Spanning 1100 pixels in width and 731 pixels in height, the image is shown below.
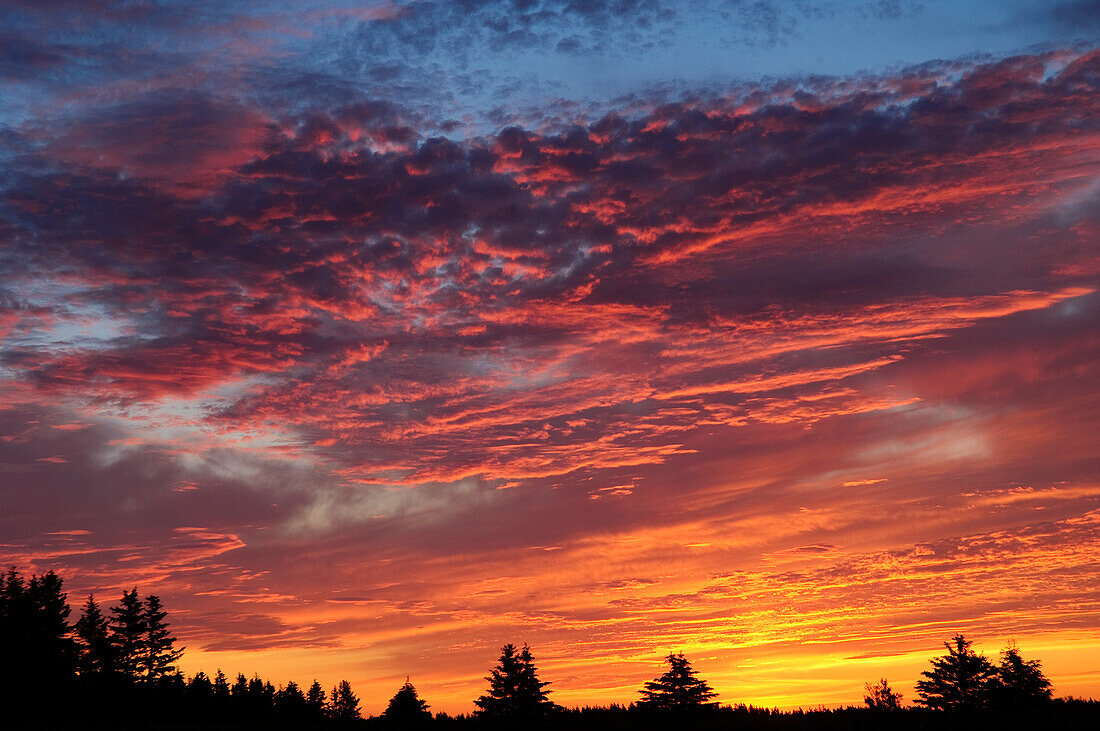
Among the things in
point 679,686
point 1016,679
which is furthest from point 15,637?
point 1016,679

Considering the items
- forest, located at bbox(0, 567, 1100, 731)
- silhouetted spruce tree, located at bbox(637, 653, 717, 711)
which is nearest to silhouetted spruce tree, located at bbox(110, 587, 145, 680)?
forest, located at bbox(0, 567, 1100, 731)

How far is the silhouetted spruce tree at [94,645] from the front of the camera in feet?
273

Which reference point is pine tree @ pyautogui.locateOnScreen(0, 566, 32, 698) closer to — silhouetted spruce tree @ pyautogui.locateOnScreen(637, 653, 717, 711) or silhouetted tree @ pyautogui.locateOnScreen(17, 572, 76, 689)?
silhouetted tree @ pyautogui.locateOnScreen(17, 572, 76, 689)

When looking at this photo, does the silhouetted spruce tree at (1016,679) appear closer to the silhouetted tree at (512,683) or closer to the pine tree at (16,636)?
the silhouetted tree at (512,683)

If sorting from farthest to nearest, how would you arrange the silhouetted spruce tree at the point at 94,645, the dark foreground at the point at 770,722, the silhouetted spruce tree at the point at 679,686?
1. the silhouetted spruce tree at the point at 94,645
2. the silhouetted spruce tree at the point at 679,686
3. the dark foreground at the point at 770,722

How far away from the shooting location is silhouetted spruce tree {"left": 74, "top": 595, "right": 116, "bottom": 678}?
83.1 m

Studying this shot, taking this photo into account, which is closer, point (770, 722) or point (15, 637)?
point (770, 722)

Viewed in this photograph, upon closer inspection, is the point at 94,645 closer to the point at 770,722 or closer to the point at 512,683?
the point at 512,683

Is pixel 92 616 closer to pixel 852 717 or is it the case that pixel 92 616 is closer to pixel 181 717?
pixel 181 717

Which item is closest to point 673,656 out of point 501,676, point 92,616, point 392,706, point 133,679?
point 501,676

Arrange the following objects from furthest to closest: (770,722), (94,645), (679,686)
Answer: (94,645), (679,686), (770,722)

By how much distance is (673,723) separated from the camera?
998 inches

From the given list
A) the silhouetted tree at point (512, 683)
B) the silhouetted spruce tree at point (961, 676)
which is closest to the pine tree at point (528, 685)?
the silhouetted tree at point (512, 683)

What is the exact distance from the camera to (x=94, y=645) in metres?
87.9
